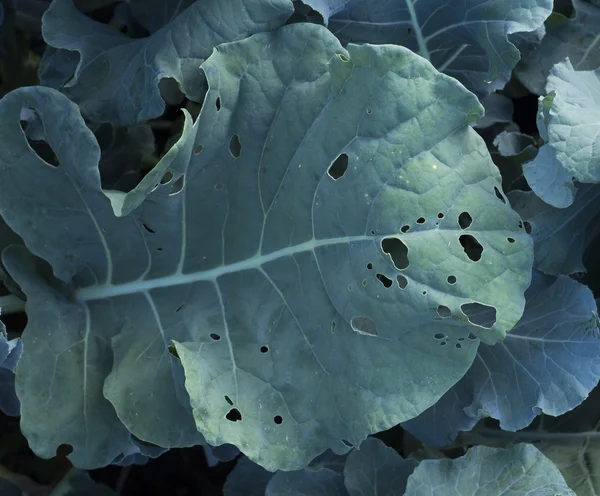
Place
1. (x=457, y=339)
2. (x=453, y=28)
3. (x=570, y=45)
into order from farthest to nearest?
1. (x=570, y=45)
2. (x=453, y=28)
3. (x=457, y=339)

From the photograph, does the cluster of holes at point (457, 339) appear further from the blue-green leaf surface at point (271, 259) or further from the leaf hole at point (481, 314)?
the leaf hole at point (481, 314)

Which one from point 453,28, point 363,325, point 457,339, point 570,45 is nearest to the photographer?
point 457,339

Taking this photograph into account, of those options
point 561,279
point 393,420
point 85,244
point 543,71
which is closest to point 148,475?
point 85,244

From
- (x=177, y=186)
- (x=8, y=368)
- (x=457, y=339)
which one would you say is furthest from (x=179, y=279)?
(x=457, y=339)

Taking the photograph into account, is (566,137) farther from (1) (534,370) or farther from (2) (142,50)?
(2) (142,50)

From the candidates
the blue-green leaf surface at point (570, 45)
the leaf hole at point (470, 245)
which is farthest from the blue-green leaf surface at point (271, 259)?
the blue-green leaf surface at point (570, 45)

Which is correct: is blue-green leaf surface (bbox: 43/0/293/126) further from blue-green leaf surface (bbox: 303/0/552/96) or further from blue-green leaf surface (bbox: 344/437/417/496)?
blue-green leaf surface (bbox: 344/437/417/496)
